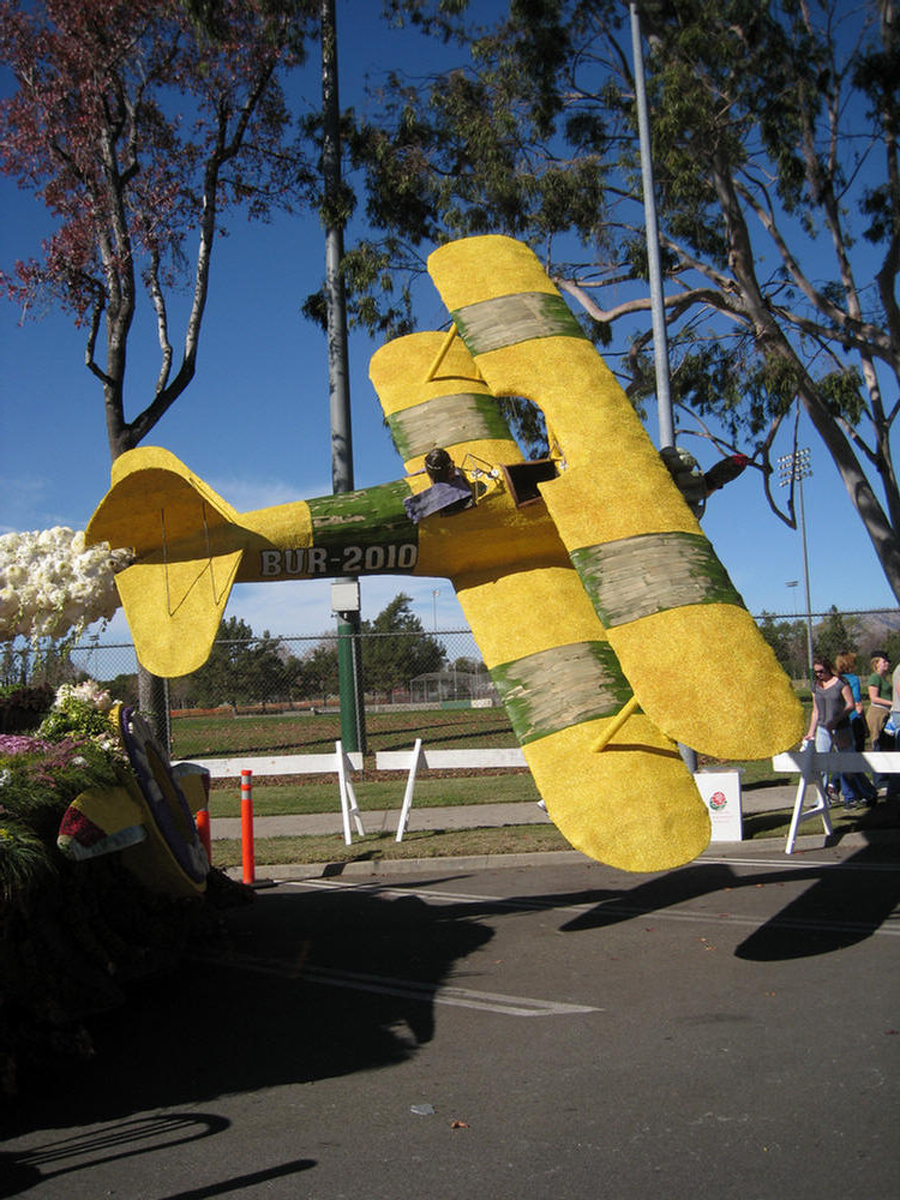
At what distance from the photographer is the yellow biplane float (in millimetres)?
5441

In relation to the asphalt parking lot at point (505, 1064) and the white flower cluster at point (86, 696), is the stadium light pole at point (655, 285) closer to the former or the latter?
the asphalt parking lot at point (505, 1064)

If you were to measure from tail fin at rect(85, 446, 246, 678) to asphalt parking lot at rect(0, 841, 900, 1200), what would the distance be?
217cm

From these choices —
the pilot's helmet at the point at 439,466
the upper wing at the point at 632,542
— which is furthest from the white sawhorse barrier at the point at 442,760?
the upper wing at the point at 632,542

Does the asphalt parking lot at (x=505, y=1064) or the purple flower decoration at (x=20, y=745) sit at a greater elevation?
the purple flower decoration at (x=20, y=745)

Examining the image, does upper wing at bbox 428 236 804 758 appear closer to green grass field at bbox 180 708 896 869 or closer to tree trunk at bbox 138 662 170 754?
green grass field at bbox 180 708 896 869

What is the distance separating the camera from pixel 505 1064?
14.1ft

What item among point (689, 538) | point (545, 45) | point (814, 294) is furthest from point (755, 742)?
point (545, 45)

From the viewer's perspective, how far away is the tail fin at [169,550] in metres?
6.55

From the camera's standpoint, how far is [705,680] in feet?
17.7

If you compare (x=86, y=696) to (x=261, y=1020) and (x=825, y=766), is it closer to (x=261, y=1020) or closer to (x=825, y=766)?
(x=261, y=1020)

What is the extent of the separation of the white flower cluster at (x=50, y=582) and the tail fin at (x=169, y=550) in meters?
1.11

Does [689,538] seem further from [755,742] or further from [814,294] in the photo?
[814,294]

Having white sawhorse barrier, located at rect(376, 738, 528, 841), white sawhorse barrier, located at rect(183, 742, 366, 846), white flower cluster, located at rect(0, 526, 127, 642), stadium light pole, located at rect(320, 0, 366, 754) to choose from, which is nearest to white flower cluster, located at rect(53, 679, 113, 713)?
white flower cluster, located at rect(0, 526, 127, 642)

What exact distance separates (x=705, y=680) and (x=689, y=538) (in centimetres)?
135
